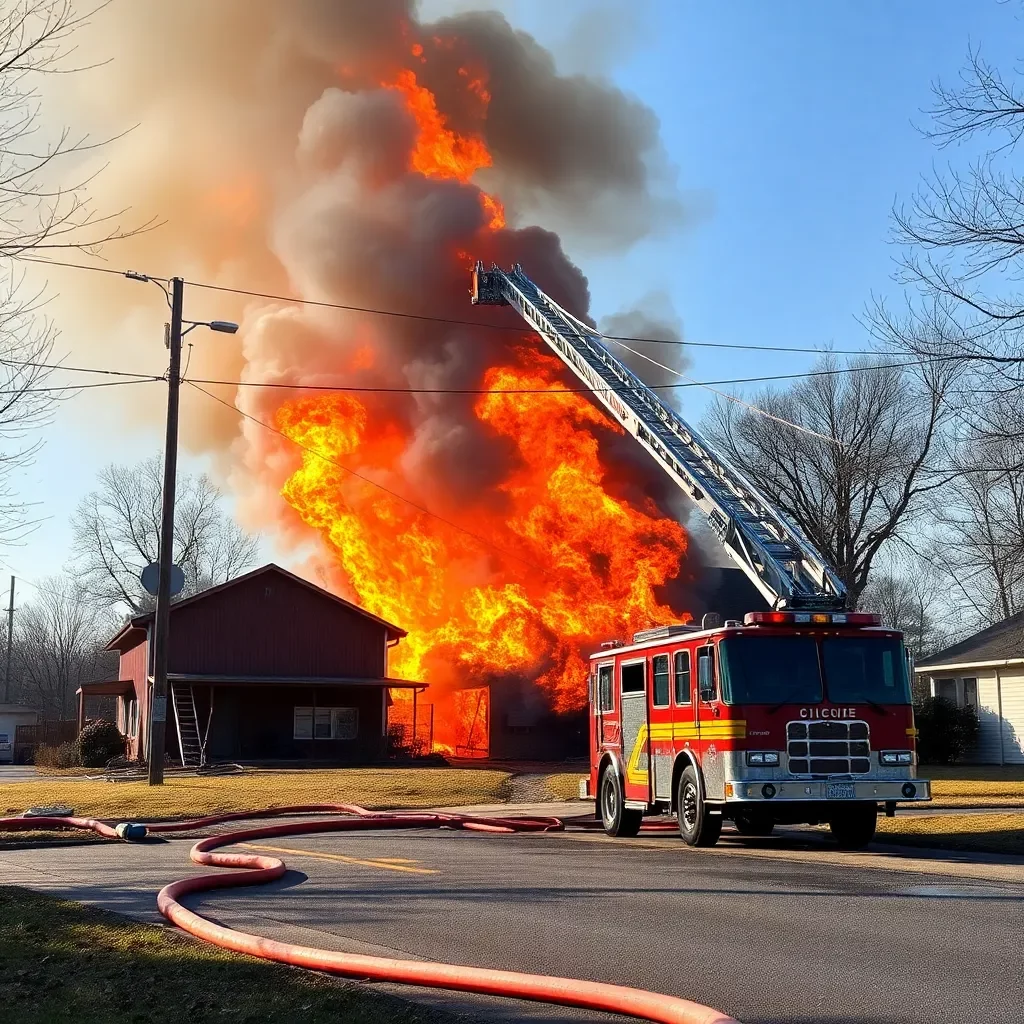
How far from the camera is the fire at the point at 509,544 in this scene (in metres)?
36.6

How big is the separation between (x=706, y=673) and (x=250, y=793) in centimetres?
1276

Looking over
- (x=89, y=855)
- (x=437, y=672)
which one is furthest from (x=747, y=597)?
(x=89, y=855)

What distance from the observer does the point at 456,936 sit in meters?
8.41

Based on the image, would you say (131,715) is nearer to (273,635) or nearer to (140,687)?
(140,687)

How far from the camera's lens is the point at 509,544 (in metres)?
38.1

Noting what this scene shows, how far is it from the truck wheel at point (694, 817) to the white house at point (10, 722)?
145 ft

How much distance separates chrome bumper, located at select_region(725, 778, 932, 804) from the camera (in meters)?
13.8

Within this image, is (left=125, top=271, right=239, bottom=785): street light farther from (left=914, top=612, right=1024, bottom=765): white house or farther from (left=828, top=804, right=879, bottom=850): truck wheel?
(left=914, top=612, right=1024, bottom=765): white house

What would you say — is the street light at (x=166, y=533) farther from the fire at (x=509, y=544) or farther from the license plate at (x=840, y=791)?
the license plate at (x=840, y=791)

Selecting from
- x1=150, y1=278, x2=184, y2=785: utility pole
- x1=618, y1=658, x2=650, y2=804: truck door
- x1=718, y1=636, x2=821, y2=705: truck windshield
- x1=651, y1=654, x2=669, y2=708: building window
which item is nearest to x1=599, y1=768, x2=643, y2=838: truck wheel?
x1=618, y1=658, x2=650, y2=804: truck door

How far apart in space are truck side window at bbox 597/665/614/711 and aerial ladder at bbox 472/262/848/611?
419cm

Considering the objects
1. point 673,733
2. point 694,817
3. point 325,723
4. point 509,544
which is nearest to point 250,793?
point 673,733

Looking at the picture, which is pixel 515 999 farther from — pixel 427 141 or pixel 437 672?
pixel 427 141

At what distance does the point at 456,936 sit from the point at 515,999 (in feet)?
6.26
